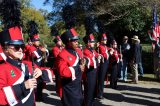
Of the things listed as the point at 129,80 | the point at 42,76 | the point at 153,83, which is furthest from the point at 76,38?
the point at 129,80

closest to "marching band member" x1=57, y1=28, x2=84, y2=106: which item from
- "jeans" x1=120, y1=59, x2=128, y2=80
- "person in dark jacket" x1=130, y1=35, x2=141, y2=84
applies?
A: "person in dark jacket" x1=130, y1=35, x2=141, y2=84

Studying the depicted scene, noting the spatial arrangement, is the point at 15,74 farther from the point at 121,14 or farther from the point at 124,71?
the point at 121,14

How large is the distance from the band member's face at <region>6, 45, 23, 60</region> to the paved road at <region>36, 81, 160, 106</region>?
6.23m

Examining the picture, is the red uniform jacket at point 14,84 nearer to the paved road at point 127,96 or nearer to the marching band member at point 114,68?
the paved road at point 127,96

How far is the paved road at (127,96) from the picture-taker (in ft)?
35.2

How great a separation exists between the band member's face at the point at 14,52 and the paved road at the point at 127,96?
6.23 meters

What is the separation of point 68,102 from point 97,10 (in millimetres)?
13180

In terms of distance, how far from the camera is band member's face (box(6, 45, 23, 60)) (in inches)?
179

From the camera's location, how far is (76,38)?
270 inches

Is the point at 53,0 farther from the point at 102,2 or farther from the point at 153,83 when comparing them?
the point at 153,83

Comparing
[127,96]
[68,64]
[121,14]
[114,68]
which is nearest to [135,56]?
[114,68]

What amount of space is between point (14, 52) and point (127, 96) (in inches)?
305

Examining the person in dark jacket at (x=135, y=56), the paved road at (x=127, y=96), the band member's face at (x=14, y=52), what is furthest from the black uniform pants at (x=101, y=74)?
the band member's face at (x=14, y=52)

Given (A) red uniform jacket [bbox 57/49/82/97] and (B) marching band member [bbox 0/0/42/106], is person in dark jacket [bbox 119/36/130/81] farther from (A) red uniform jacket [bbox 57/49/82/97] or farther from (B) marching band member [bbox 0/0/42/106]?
(B) marching band member [bbox 0/0/42/106]
